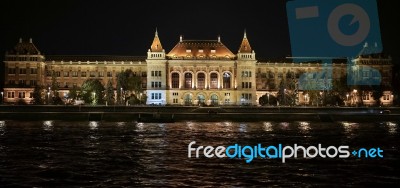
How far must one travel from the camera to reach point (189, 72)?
459 feet

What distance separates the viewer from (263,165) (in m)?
32.7

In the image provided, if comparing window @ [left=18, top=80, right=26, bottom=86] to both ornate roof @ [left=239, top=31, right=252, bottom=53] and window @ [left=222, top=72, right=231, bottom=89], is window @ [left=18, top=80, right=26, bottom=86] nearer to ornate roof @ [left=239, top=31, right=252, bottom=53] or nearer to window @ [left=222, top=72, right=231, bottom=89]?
window @ [left=222, top=72, right=231, bottom=89]

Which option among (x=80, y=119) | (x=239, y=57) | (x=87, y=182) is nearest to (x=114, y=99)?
(x=239, y=57)

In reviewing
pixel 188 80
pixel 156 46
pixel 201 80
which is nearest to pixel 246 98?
pixel 201 80

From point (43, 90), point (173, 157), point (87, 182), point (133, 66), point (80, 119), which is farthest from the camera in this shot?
point (133, 66)

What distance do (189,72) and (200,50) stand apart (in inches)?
266

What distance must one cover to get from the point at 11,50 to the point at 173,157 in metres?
118

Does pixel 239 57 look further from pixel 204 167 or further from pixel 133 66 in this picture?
pixel 204 167

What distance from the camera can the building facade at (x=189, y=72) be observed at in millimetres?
138375

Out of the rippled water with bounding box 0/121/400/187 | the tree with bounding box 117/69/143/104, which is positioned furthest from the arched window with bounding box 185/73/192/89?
the rippled water with bounding box 0/121/400/187

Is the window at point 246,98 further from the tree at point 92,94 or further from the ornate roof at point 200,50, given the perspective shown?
the tree at point 92,94

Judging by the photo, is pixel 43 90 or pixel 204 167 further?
pixel 43 90

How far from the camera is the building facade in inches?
5448

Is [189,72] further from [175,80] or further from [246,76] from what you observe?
[246,76]
